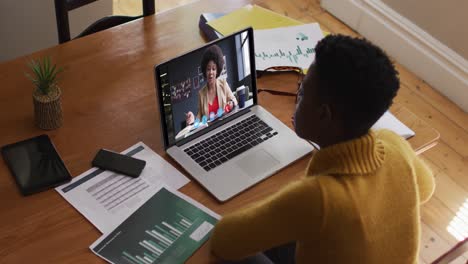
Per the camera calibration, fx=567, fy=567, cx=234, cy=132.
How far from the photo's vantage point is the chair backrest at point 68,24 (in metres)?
1.81

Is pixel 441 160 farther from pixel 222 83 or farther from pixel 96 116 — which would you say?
pixel 96 116

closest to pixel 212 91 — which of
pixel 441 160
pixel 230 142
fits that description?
pixel 230 142

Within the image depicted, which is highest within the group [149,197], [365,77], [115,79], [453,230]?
[365,77]

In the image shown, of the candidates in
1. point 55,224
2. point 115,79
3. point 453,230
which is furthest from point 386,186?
point 453,230

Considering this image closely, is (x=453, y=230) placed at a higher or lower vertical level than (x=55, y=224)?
lower

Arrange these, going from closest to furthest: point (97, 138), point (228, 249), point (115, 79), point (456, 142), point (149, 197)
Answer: point (228, 249), point (149, 197), point (97, 138), point (115, 79), point (456, 142)

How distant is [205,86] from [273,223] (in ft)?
1.54

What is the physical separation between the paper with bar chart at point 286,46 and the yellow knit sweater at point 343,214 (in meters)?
0.64

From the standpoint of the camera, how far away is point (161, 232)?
1252 millimetres

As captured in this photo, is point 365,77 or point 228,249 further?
point 228,249

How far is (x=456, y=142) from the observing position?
2.69m

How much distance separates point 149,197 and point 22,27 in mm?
1479

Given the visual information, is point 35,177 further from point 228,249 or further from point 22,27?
point 22,27

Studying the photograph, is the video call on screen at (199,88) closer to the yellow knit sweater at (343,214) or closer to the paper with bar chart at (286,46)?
the paper with bar chart at (286,46)
